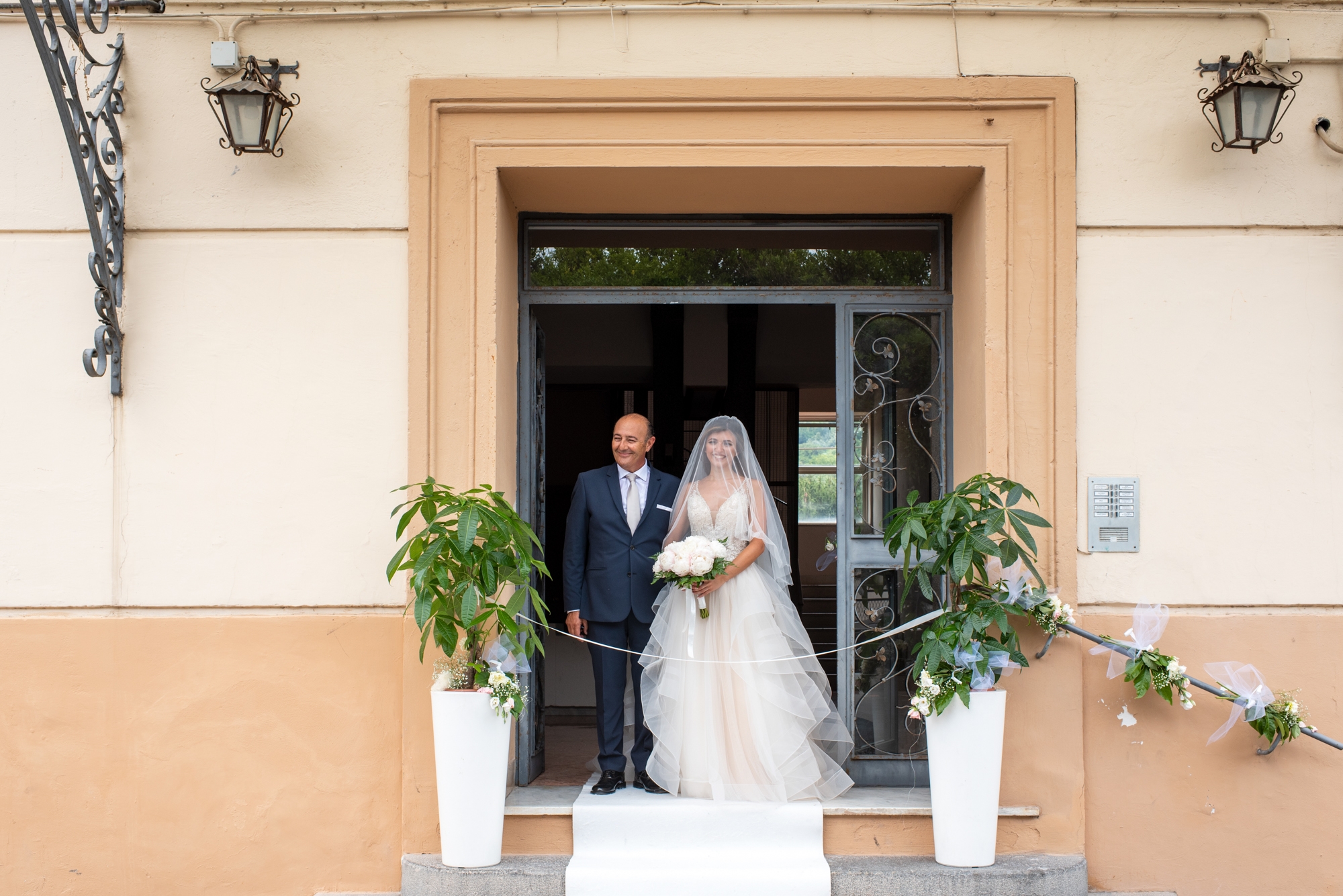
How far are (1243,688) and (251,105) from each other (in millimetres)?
4747

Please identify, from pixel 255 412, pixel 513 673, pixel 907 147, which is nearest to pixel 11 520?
pixel 255 412

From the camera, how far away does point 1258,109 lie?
154 inches

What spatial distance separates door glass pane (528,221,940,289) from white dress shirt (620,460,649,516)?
35.8 inches

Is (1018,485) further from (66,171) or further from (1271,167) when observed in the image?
(66,171)

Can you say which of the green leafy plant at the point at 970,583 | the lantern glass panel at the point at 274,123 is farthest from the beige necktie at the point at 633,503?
the lantern glass panel at the point at 274,123

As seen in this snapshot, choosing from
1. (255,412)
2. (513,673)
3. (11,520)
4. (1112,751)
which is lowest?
(1112,751)

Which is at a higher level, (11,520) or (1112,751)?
(11,520)

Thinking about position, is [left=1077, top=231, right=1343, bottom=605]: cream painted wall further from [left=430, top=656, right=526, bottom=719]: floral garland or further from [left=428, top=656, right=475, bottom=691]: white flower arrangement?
[left=428, top=656, right=475, bottom=691]: white flower arrangement

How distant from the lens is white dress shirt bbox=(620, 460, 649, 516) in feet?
15.1

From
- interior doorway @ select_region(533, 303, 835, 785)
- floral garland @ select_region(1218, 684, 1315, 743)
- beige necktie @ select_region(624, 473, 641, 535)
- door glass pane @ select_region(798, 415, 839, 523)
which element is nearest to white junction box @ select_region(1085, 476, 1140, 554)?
floral garland @ select_region(1218, 684, 1315, 743)

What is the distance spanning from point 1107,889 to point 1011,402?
2.11m

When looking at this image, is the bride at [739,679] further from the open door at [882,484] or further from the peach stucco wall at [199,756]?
the peach stucco wall at [199,756]

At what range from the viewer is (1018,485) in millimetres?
3775

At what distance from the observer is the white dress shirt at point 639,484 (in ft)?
15.1
